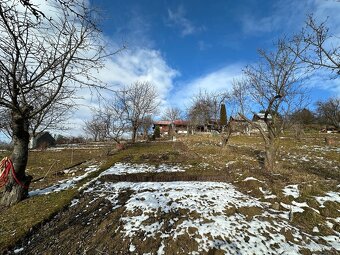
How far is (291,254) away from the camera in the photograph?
3805 millimetres

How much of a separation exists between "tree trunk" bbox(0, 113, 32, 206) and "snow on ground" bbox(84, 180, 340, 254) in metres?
2.06

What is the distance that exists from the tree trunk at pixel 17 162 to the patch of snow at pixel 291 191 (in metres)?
8.36

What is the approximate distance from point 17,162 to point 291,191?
28.8 feet

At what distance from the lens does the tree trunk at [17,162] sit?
5854mm

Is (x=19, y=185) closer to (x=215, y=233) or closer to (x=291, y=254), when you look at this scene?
(x=215, y=233)

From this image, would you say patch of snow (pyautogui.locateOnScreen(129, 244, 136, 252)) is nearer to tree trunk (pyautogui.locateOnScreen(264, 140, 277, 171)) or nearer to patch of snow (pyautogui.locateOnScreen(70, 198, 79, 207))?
patch of snow (pyautogui.locateOnScreen(70, 198, 79, 207))

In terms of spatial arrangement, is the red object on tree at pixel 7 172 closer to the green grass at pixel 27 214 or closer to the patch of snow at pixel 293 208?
the green grass at pixel 27 214

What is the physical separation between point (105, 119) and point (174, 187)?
20948 mm

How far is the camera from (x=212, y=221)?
474 centimetres

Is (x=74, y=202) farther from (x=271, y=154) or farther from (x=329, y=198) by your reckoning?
(x=271, y=154)

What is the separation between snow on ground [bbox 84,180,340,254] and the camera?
404 cm

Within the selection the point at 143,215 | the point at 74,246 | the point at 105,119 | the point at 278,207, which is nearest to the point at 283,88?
the point at 278,207

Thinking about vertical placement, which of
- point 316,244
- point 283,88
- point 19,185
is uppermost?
point 283,88

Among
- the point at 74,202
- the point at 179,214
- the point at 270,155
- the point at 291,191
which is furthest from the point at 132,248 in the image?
the point at 270,155
